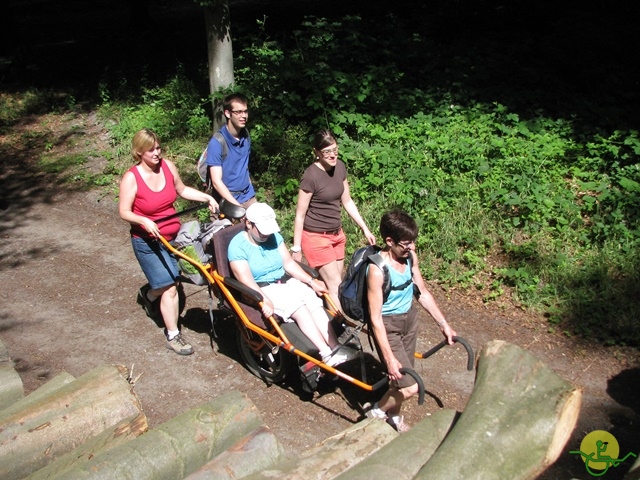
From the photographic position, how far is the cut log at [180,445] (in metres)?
3.51

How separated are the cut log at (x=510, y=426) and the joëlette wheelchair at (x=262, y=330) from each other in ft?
4.87

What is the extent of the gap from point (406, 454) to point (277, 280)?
93.7 inches

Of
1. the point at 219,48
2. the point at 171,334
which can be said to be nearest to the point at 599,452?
the point at 171,334

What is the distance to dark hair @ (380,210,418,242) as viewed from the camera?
14.2ft

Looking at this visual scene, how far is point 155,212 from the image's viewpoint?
5.85 m

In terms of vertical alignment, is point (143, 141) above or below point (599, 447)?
above

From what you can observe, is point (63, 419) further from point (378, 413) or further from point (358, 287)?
point (378, 413)

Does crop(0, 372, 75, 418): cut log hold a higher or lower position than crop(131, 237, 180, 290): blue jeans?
lower

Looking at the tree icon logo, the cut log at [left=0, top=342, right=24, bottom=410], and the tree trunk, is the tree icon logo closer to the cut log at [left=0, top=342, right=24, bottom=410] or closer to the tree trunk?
the cut log at [left=0, top=342, right=24, bottom=410]

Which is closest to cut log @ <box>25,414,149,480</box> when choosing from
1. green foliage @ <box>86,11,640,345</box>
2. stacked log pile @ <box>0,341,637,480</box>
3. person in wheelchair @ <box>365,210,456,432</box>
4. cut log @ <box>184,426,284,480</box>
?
stacked log pile @ <box>0,341,637,480</box>

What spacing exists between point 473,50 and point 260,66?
12.2 feet

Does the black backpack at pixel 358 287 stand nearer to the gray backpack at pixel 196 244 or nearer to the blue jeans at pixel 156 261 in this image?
the gray backpack at pixel 196 244

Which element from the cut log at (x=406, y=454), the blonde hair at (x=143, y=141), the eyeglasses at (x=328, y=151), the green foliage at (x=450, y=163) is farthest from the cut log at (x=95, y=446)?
the green foliage at (x=450, y=163)

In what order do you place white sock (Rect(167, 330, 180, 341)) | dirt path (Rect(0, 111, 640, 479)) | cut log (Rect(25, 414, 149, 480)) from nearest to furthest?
cut log (Rect(25, 414, 149, 480)) → dirt path (Rect(0, 111, 640, 479)) → white sock (Rect(167, 330, 180, 341))
